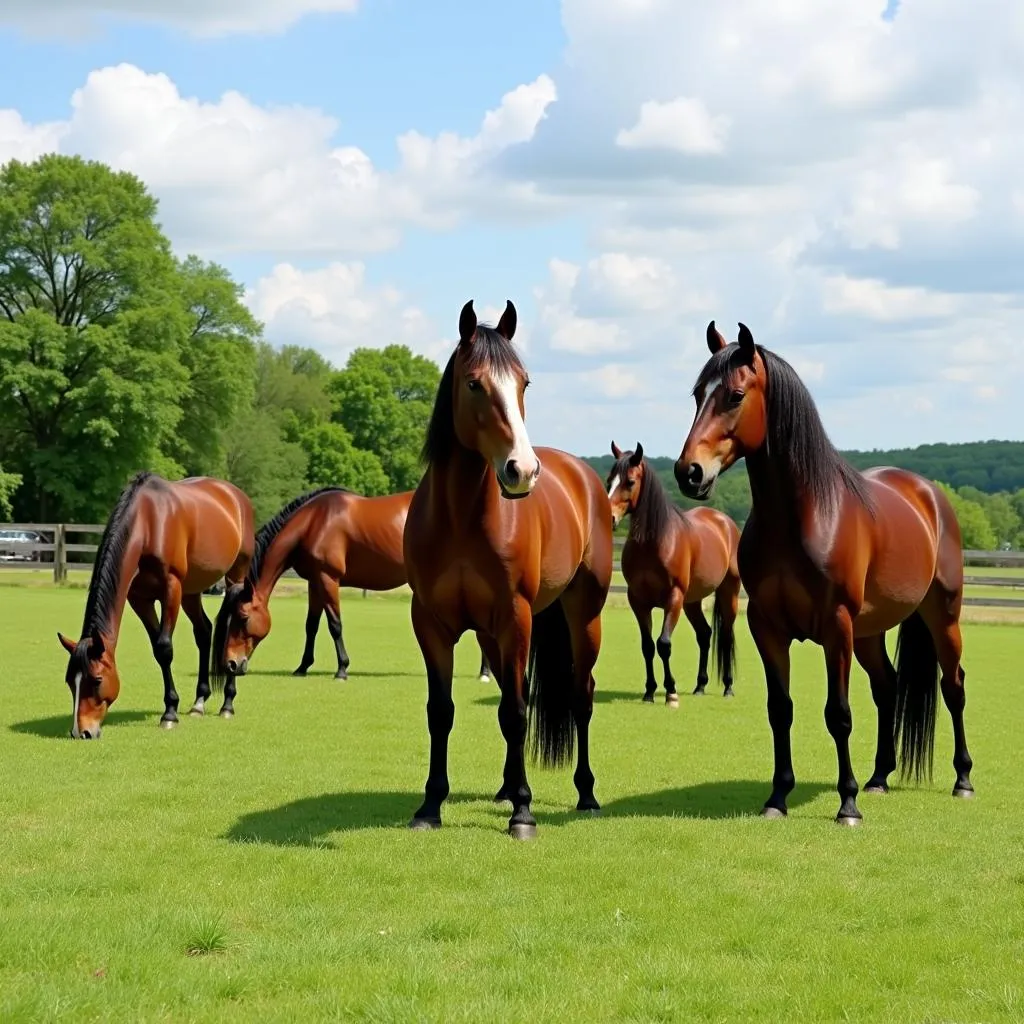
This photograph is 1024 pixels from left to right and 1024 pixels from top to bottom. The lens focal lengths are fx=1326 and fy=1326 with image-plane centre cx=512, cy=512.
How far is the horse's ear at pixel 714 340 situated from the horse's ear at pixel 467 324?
1.77 meters

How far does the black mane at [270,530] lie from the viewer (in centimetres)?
1522

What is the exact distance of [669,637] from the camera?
1591cm

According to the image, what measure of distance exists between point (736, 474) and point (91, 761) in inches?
2374

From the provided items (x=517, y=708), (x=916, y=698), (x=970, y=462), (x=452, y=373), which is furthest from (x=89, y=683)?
(x=970, y=462)

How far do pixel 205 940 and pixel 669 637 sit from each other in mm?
11328

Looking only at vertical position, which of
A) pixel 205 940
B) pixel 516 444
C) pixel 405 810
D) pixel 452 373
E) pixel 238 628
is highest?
pixel 452 373

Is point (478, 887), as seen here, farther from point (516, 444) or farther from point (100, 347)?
point (100, 347)

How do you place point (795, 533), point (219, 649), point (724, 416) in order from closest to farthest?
point (724, 416)
point (795, 533)
point (219, 649)

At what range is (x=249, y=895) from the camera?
5.77 metres

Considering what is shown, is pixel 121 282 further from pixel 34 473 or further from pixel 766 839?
pixel 766 839

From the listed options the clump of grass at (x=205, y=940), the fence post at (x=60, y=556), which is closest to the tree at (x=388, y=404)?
the fence post at (x=60, y=556)

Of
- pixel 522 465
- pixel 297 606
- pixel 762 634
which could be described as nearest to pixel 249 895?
pixel 522 465

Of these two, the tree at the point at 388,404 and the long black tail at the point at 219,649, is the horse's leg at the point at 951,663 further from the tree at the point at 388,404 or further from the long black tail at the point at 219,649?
the tree at the point at 388,404

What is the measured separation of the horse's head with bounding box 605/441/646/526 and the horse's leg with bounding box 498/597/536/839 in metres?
7.79
